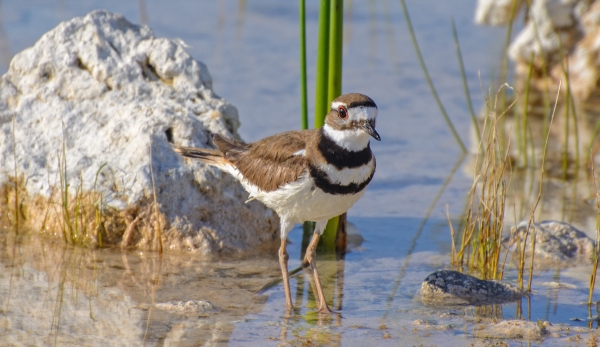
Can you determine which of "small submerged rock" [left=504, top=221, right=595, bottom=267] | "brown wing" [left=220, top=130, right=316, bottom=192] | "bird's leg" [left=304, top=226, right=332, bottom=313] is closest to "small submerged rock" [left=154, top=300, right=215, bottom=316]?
"bird's leg" [left=304, top=226, right=332, bottom=313]

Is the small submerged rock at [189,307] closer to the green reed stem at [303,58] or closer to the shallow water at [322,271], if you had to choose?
the shallow water at [322,271]

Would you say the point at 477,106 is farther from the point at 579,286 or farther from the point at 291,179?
the point at 291,179

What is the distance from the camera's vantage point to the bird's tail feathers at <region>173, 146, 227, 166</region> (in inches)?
230

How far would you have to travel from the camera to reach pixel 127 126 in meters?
6.27

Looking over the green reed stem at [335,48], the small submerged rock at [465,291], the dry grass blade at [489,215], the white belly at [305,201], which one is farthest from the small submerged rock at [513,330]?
the green reed stem at [335,48]

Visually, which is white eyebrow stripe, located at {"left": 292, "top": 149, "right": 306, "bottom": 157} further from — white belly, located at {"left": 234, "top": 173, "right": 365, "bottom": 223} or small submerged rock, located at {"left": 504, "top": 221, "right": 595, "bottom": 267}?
small submerged rock, located at {"left": 504, "top": 221, "right": 595, "bottom": 267}

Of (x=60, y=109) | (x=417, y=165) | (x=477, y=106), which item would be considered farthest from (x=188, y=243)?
(x=477, y=106)

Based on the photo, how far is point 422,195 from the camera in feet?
25.8

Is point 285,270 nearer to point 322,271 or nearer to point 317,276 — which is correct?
point 317,276

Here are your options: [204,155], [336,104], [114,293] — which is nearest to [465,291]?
[336,104]

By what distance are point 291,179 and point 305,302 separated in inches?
38.2

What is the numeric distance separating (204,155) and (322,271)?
1.31m

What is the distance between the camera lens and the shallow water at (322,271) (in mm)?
4730

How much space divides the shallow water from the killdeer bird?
0.46 metres
